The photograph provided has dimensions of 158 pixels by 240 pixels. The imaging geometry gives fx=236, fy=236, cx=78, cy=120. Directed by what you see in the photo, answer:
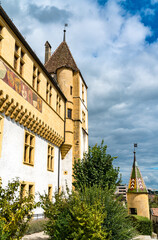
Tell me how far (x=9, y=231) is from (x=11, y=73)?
31.3 feet

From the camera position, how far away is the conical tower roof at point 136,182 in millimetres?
28969

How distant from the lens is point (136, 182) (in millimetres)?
29797

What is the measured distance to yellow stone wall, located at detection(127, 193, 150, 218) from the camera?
90.7 ft

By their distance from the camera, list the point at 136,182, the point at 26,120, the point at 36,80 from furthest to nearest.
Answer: the point at 136,182, the point at 36,80, the point at 26,120

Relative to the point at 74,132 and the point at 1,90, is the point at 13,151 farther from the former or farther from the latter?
the point at 74,132

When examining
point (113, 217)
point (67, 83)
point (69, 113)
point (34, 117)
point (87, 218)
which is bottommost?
point (113, 217)

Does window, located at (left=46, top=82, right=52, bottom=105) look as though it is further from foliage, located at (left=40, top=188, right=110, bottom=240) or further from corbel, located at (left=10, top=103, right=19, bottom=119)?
foliage, located at (left=40, top=188, right=110, bottom=240)

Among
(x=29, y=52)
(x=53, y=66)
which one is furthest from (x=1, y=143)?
(x=53, y=66)

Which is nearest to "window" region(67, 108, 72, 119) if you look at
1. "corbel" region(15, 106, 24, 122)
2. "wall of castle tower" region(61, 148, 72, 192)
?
"wall of castle tower" region(61, 148, 72, 192)

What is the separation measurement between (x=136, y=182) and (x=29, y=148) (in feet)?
57.2

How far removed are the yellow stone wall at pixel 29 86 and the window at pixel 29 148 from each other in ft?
5.03

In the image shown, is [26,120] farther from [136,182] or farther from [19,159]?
[136,182]

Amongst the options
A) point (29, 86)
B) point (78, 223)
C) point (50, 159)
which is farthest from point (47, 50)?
point (78, 223)

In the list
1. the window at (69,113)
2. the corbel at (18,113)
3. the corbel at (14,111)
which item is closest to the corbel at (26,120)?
the corbel at (18,113)
